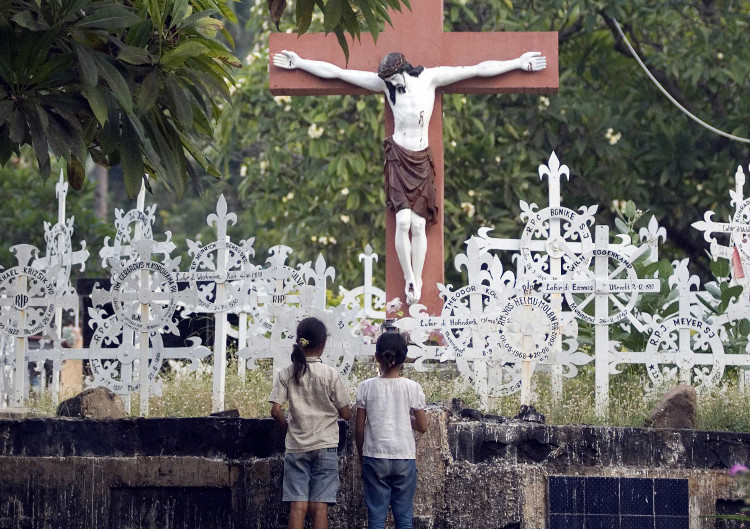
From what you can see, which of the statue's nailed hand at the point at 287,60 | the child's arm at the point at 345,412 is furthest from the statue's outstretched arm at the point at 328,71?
the child's arm at the point at 345,412

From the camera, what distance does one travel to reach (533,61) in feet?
33.3

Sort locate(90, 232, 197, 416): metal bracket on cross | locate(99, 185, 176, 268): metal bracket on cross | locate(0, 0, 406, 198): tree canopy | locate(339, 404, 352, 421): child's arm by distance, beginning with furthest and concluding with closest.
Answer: locate(99, 185, 176, 268): metal bracket on cross → locate(90, 232, 197, 416): metal bracket on cross → locate(339, 404, 352, 421): child's arm → locate(0, 0, 406, 198): tree canopy

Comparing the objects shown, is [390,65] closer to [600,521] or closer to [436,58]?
[436,58]

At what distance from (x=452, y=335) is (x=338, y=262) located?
8018 mm

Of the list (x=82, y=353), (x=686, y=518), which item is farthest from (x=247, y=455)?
(x=686, y=518)

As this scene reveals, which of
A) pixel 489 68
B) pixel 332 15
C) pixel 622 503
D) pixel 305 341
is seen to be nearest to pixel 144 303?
pixel 305 341

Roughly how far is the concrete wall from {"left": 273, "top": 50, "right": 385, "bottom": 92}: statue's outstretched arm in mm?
3806

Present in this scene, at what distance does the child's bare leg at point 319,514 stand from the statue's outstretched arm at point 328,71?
457 centimetres

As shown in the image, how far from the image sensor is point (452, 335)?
25.7 feet

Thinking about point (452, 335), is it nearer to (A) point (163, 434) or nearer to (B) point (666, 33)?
(A) point (163, 434)

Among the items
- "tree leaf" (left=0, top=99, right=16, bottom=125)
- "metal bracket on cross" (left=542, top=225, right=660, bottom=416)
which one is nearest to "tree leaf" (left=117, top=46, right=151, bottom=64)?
"tree leaf" (left=0, top=99, right=16, bottom=125)

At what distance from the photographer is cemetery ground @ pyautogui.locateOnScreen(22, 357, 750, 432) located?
7.48 meters

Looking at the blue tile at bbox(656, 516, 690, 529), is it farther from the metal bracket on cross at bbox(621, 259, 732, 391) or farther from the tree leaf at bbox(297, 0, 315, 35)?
the tree leaf at bbox(297, 0, 315, 35)

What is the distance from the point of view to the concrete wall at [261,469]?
6.91 m
